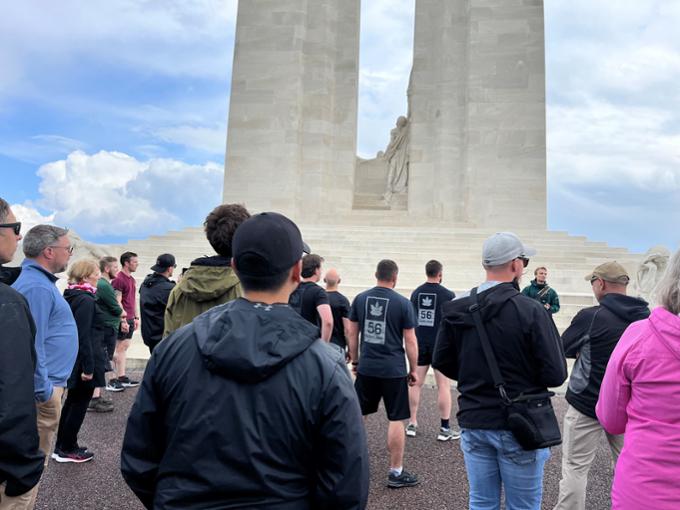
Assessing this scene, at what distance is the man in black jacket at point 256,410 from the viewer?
4.42ft

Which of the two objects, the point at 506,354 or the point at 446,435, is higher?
the point at 506,354

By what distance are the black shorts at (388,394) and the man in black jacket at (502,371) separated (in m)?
1.46

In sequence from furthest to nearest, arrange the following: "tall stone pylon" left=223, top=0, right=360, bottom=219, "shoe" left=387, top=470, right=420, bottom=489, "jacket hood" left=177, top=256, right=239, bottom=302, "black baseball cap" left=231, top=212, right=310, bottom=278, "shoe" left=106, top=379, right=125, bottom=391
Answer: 1. "tall stone pylon" left=223, top=0, right=360, bottom=219
2. "shoe" left=106, top=379, right=125, bottom=391
3. "shoe" left=387, top=470, right=420, bottom=489
4. "jacket hood" left=177, top=256, right=239, bottom=302
5. "black baseball cap" left=231, top=212, right=310, bottom=278

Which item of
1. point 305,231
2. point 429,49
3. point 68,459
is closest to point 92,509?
point 68,459

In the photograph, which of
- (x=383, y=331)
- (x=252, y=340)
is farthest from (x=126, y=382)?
(x=252, y=340)

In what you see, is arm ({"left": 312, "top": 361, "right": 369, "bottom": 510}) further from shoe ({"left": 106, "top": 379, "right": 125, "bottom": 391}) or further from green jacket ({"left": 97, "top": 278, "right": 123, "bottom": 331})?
shoe ({"left": 106, "top": 379, "right": 125, "bottom": 391})

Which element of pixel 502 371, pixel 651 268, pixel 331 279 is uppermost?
pixel 651 268

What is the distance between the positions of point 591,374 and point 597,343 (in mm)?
168

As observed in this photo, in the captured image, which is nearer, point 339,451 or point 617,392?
point 339,451

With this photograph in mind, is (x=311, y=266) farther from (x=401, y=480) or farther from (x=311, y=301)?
(x=401, y=480)

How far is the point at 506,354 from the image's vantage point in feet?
8.02

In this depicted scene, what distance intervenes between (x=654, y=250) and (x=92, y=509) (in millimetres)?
9061

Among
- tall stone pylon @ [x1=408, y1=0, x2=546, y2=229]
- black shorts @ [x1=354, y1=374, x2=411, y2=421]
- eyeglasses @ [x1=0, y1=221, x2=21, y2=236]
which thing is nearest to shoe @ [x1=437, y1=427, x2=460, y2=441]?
black shorts @ [x1=354, y1=374, x2=411, y2=421]

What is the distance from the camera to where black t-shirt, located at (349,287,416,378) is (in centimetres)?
409
